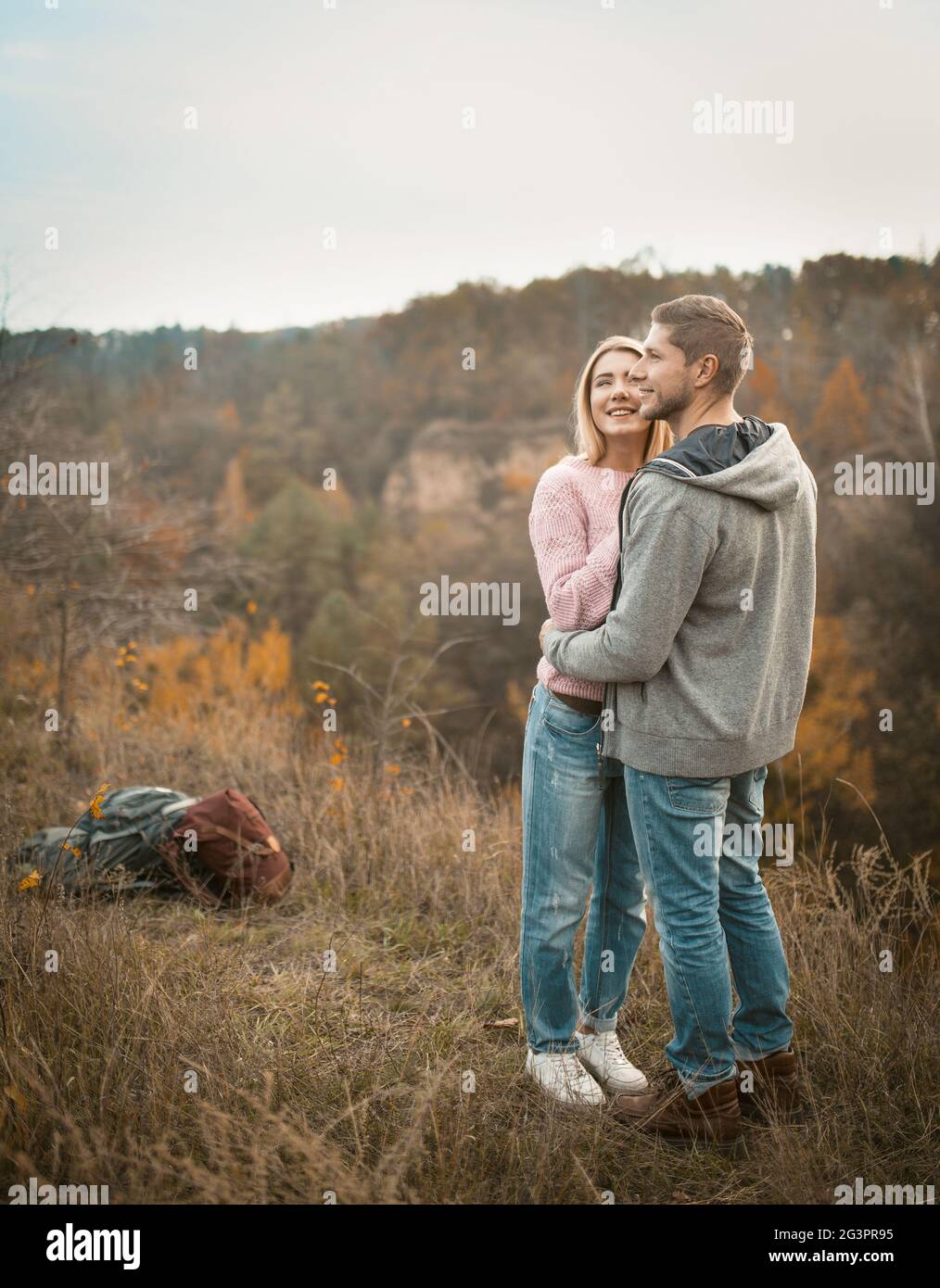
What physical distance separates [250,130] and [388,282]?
1214cm

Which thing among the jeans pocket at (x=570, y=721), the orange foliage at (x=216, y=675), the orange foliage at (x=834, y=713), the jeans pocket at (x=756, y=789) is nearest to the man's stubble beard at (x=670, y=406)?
the jeans pocket at (x=570, y=721)

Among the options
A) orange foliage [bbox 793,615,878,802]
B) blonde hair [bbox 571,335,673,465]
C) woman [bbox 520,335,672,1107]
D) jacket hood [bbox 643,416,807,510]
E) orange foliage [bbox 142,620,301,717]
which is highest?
blonde hair [bbox 571,335,673,465]

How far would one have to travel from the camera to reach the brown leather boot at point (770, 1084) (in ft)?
7.36

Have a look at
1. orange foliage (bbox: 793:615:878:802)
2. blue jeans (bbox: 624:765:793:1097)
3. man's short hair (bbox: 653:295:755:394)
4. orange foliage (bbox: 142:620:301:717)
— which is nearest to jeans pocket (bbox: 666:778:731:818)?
blue jeans (bbox: 624:765:793:1097)

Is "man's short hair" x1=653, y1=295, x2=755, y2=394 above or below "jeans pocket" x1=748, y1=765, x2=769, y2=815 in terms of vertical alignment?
above

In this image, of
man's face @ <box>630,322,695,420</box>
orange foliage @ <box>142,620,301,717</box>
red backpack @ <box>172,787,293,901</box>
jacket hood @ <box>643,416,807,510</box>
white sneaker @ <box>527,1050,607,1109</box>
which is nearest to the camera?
jacket hood @ <box>643,416,807,510</box>

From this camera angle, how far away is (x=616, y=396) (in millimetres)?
2209

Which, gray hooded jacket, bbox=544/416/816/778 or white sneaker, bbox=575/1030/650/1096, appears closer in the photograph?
gray hooded jacket, bbox=544/416/816/778

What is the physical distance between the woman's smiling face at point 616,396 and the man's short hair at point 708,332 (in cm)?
22

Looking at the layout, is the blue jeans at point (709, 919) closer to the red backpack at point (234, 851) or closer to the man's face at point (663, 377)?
the man's face at point (663, 377)

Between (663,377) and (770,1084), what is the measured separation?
5.31ft

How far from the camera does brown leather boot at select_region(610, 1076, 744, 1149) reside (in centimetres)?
214

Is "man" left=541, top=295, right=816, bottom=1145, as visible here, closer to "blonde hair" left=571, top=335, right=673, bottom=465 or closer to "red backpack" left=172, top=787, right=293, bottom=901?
"blonde hair" left=571, top=335, right=673, bottom=465

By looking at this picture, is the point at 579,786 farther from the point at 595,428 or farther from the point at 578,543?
the point at 595,428
